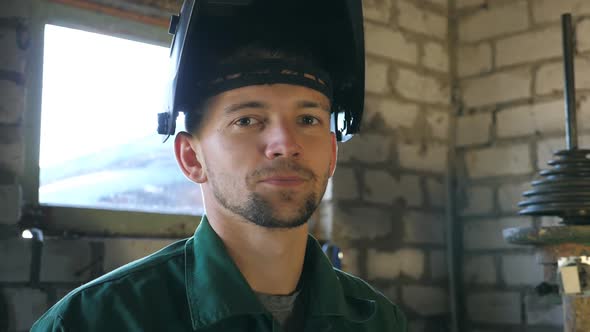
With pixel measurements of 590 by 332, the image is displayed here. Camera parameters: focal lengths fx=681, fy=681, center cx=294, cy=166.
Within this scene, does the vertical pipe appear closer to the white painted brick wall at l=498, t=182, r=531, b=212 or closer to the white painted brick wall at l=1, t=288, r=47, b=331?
the white painted brick wall at l=498, t=182, r=531, b=212

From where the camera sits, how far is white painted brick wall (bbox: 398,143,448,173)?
3111mm

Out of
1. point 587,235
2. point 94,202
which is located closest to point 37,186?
point 94,202

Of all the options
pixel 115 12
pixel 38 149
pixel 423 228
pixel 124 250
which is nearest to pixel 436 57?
pixel 423 228

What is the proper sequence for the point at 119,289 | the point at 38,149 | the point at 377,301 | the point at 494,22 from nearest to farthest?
1. the point at 119,289
2. the point at 377,301
3. the point at 38,149
4. the point at 494,22

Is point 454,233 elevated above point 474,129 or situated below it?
below

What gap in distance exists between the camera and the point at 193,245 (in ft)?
4.50

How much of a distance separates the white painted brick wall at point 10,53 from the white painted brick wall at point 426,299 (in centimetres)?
184

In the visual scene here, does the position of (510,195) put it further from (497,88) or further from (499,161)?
(497,88)

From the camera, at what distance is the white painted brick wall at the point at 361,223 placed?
282 cm

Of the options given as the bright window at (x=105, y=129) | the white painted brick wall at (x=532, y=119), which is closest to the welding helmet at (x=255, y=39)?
the bright window at (x=105, y=129)

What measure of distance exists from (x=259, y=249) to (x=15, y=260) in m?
1.02

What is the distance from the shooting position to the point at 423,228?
315 centimetres

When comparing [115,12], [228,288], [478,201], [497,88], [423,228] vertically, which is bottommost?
[228,288]

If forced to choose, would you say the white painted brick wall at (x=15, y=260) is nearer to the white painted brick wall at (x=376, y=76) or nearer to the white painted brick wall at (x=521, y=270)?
the white painted brick wall at (x=376, y=76)
